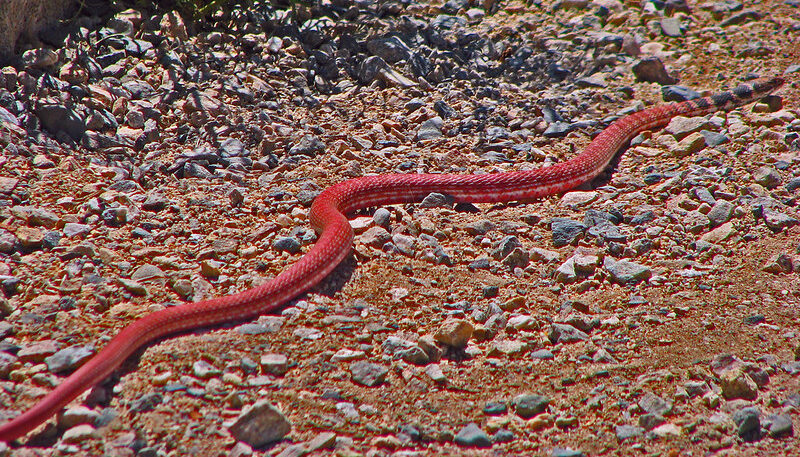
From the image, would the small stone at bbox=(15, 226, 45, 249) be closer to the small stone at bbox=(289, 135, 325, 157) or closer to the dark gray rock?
the dark gray rock

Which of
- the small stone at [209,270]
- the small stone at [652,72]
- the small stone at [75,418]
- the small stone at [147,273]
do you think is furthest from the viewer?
the small stone at [652,72]

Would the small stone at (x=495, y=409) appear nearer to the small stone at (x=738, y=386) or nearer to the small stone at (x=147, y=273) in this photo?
the small stone at (x=738, y=386)

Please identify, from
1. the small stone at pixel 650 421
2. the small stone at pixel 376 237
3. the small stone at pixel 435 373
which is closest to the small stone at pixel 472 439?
the small stone at pixel 435 373

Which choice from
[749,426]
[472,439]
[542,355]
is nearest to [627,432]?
[749,426]

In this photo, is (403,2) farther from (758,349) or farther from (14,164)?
(758,349)

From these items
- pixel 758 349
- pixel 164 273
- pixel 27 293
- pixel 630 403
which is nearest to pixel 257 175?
pixel 164 273

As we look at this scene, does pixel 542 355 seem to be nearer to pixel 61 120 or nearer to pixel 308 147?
pixel 308 147
